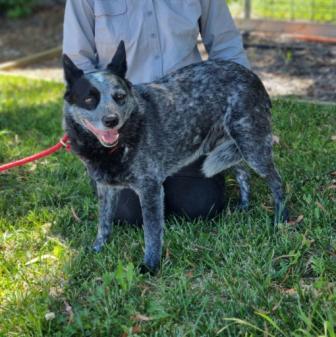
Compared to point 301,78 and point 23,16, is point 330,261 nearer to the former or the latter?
point 301,78

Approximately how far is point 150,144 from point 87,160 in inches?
14.5

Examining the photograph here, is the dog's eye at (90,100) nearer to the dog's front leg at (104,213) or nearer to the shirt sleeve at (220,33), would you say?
the dog's front leg at (104,213)

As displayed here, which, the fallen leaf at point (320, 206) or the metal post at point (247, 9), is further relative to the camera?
the metal post at point (247, 9)

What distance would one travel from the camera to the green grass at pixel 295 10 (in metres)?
8.41

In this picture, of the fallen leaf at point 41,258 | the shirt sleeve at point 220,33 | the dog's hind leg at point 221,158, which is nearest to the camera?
the fallen leaf at point 41,258

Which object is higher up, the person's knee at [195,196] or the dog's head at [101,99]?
the dog's head at [101,99]

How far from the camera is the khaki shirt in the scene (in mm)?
3904

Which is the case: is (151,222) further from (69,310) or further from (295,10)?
(295,10)

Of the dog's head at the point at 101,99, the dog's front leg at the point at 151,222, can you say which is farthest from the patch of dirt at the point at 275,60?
the dog's head at the point at 101,99

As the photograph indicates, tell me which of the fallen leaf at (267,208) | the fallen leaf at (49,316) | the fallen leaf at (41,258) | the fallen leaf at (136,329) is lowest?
the fallen leaf at (267,208)

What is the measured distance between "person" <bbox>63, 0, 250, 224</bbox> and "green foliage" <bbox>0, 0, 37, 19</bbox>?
6407mm

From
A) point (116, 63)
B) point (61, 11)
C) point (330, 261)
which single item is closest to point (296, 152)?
point (330, 261)

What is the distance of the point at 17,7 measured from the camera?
1002 cm

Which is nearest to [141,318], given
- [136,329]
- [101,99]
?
[136,329]
